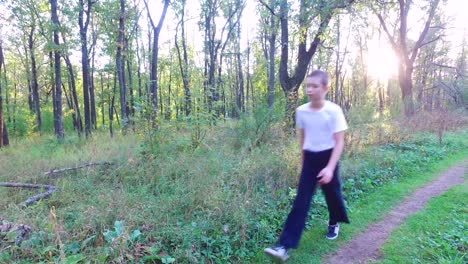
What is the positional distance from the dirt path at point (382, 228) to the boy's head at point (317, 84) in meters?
1.89

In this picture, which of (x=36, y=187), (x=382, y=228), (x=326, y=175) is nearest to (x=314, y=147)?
(x=326, y=175)

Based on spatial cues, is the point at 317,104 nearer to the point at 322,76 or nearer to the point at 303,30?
the point at 322,76

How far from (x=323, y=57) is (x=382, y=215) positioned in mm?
31107

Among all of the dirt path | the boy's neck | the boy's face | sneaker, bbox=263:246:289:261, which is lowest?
the dirt path

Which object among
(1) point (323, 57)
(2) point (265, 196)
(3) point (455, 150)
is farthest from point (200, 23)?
(2) point (265, 196)

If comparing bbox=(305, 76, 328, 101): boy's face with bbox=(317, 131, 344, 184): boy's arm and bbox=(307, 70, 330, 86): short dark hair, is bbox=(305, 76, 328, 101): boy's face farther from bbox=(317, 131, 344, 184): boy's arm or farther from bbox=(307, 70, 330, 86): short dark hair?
bbox=(317, 131, 344, 184): boy's arm

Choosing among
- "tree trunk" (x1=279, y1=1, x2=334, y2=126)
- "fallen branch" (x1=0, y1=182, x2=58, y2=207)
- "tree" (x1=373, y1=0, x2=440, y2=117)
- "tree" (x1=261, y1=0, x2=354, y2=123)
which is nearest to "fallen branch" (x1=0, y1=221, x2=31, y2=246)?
"fallen branch" (x1=0, y1=182, x2=58, y2=207)

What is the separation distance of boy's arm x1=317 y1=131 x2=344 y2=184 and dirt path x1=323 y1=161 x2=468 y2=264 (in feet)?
3.46

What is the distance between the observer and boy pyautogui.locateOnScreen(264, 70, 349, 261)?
3.12 meters

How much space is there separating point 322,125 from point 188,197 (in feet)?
7.44

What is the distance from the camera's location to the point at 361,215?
176 inches

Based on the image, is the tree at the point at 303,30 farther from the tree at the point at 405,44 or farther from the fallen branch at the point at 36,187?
the tree at the point at 405,44

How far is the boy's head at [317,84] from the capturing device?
10.2ft

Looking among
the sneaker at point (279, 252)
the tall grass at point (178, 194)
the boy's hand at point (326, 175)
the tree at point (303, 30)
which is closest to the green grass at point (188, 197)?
the tall grass at point (178, 194)
